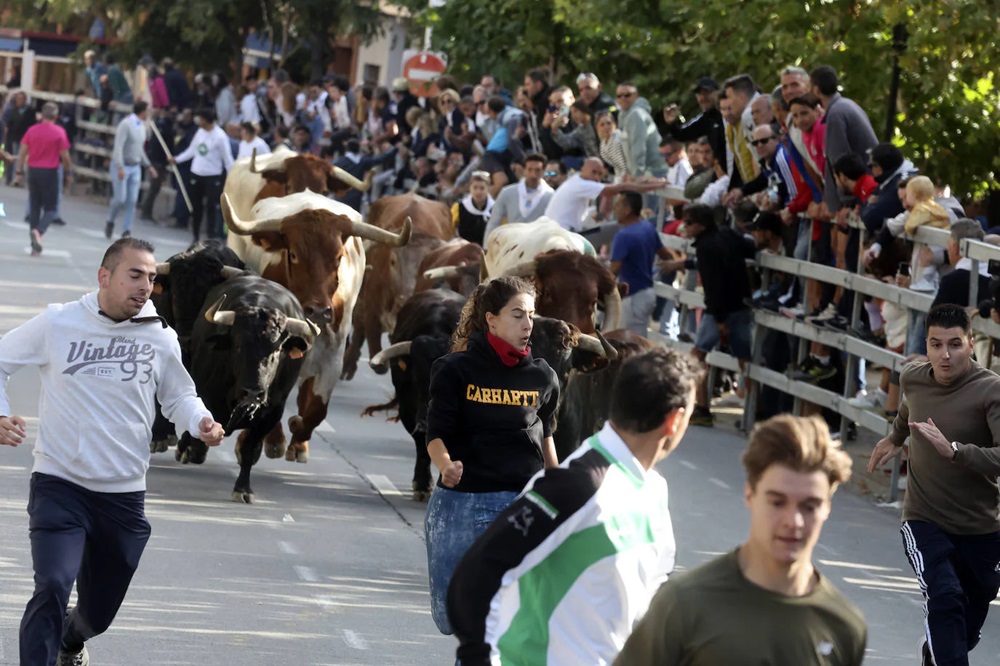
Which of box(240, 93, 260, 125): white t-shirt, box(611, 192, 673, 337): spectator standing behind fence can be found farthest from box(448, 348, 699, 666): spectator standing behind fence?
box(240, 93, 260, 125): white t-shirt

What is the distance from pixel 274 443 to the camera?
505 inches

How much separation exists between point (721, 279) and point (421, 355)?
16.6 feet

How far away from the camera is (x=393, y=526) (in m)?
11.2

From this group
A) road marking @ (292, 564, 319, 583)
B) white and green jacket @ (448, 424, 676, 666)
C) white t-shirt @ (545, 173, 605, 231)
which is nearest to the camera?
white and green jacket @ (448, 424, 676, 666)

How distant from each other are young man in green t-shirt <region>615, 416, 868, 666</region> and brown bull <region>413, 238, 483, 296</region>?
1004cm

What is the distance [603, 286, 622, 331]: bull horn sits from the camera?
11.8 metres

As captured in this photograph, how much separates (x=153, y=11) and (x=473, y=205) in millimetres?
24725

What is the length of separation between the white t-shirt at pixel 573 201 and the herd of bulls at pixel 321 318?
1433 millimetres

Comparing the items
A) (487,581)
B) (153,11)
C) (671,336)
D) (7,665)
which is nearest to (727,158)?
(671,336)

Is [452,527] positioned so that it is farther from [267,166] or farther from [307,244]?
[267,166]

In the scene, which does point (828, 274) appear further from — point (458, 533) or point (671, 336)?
point (458, 533)

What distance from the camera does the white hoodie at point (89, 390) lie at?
6.72m

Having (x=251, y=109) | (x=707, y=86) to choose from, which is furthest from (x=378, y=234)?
(x=251, y=109)

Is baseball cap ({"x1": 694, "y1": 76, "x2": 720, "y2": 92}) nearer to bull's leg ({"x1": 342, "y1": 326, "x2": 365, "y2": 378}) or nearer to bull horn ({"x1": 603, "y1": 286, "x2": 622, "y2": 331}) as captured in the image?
bull's leg ({"x1": 342, "y1": 326, "x2": 365, "y2": 378})
